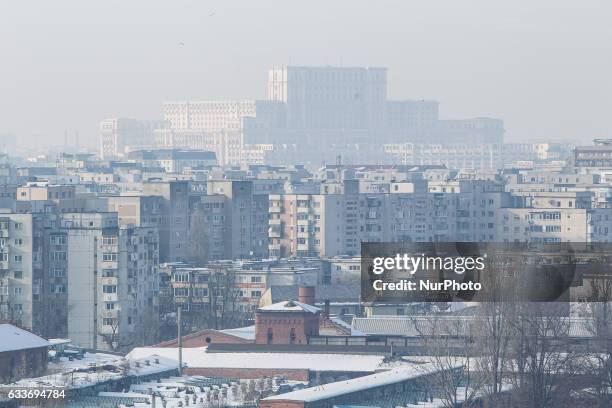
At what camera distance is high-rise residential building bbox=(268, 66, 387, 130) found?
11431cm

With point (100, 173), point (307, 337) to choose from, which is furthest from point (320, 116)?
point (307, 337)

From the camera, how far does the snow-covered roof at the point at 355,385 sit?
1580 centimetres

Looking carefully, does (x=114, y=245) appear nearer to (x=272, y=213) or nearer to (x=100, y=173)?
(x=272, y=213)

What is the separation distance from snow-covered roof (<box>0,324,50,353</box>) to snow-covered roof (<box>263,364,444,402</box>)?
7.61ft

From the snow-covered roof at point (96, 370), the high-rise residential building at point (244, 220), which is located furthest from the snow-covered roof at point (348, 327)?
the high-rise residential building at point (244, 220)

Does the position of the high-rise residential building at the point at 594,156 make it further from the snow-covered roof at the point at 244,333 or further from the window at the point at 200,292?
the snow-covered roof at the point at 244,333

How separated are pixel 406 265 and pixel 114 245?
31.0 ft

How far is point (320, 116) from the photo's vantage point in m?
115

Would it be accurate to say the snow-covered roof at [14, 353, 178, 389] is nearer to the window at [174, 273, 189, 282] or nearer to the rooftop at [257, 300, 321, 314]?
the rooftop at [257, 300, 321, 314]

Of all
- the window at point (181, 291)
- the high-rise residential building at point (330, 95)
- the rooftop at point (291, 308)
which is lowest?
the window at point (181, 291)

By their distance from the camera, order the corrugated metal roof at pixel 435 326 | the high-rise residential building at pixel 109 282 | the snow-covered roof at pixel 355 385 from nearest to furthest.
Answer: the snow-covered roof at pixel 355 385 → the corrugated metal roof at pixel 435 326 → the high-rise residential building at pixel 109 282

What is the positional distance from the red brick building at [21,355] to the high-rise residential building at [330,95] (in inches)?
3685

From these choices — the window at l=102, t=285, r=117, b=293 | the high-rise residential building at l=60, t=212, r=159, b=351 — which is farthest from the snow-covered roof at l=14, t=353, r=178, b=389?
the window at l=102, t=285, r=117, b=293

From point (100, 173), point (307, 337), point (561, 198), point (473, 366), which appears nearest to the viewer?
point (473, 366)
